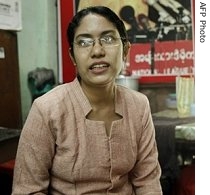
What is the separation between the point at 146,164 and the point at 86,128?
0.24 m

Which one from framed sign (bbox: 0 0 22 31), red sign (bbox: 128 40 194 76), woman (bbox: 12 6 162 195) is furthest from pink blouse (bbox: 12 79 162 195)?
red sign (bbox: 128 40 194 76)

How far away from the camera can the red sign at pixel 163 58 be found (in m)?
2.08

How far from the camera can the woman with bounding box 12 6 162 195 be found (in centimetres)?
90

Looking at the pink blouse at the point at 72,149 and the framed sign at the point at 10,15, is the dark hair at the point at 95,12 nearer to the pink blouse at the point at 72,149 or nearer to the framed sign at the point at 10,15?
the pink blouse at the point at 72,149

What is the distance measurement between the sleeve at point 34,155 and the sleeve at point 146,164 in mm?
283

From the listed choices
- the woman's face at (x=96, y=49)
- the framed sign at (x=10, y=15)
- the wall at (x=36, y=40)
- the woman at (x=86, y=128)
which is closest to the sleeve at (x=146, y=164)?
the woman at (x=86, y=128)

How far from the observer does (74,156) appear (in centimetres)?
93

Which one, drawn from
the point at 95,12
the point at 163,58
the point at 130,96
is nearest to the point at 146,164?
the point at 130,96

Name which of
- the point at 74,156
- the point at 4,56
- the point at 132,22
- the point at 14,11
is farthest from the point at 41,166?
the point at 132,22

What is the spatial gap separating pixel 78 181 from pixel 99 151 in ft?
0.34

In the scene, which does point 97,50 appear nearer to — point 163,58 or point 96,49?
point 96,49

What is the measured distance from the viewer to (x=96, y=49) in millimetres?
865

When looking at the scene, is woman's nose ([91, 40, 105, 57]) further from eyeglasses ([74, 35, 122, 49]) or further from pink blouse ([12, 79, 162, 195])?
pink blouse ([12, 79, 162, 195])
